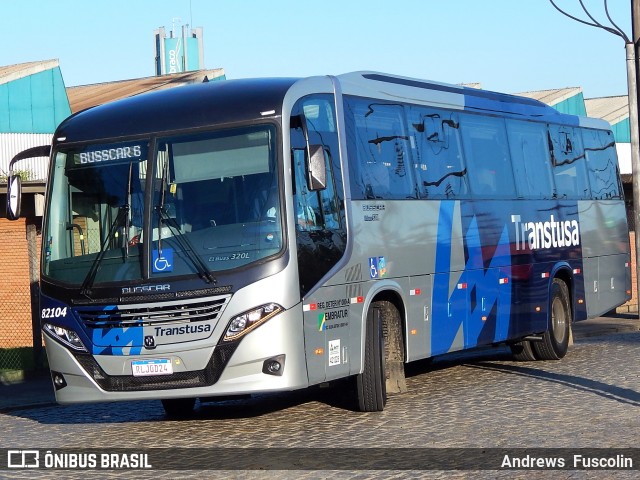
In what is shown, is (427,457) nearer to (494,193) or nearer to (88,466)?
(88,466)

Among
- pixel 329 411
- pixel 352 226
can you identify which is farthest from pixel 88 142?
pixel 329 411

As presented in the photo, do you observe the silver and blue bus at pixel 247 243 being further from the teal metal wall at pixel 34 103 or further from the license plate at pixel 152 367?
the teal metal wall at pixel 34 103

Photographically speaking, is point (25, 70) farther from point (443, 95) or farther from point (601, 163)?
point (443, 95)

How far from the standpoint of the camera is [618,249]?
20.3m

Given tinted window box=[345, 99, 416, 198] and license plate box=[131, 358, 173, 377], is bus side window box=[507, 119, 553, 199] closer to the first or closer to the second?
tinted window box=[345, 99, 416, 198]

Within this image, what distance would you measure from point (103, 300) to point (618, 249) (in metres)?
11.4

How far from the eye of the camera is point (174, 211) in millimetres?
11273

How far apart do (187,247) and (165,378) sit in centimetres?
120

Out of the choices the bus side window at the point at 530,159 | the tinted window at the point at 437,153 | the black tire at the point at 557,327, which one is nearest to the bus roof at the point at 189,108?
the tinted window at the point at 437,153

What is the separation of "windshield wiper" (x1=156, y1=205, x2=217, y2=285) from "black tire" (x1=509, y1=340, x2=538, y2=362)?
777cm

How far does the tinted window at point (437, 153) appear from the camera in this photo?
559 inches

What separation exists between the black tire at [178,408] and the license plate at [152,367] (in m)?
2.16

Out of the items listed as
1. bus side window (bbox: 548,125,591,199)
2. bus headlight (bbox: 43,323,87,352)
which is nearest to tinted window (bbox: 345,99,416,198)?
bus headlight (bbox: 43,323,87,352)

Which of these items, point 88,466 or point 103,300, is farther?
point 103,300
